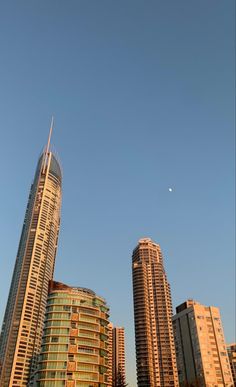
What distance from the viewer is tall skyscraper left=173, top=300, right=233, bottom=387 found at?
129500mm

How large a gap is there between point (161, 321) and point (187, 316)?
58015mm

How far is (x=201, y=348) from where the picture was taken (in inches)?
5236

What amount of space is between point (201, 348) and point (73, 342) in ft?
177

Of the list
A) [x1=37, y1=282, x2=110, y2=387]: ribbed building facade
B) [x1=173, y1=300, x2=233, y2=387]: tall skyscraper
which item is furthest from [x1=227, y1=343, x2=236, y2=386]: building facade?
[x1=37, y1=282, x2=110, y2=387]: ribbed building facade

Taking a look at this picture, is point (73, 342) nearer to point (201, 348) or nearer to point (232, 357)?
point (201, 348)

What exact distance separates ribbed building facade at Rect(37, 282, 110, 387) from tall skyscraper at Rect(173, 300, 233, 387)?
40105 millimetres

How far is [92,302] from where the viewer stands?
114250 mm

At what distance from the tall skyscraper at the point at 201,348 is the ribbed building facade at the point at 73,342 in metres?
40.1

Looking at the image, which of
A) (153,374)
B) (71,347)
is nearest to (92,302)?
(71,347)

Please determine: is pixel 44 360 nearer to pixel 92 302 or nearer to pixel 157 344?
pixel 92 302

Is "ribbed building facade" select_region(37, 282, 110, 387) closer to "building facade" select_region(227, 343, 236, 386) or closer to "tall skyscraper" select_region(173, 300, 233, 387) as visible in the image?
"tall skyscraper" select_region(173, 300, 233, 387)

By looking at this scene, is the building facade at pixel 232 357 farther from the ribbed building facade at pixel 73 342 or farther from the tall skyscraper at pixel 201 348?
the ribbed building facade at pixel 73 342

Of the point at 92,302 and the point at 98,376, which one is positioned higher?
the point at 92,302

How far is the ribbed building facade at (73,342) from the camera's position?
98812mm
